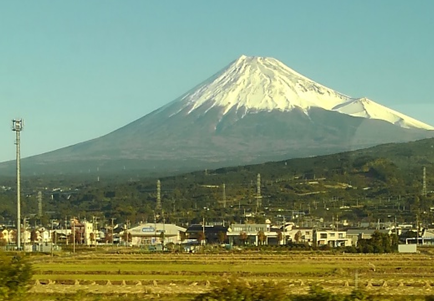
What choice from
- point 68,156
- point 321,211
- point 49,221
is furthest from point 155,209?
point 68,156

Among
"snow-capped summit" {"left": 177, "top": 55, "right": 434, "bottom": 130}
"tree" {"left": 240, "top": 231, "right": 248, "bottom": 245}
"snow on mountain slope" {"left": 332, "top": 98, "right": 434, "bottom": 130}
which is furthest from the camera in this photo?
"snow on mountain slope" {"left": 332, "top": 98, "right": 434, "bottom": 130}

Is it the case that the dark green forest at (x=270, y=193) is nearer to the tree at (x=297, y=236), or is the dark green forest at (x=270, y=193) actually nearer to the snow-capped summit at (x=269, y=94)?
the tree at (x=297, y=236)

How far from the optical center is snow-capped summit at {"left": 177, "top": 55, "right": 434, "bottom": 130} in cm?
13275

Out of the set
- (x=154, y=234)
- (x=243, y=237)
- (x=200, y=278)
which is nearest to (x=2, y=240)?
(x=154, y=234)

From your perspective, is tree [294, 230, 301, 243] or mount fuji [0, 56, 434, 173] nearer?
tree [294, 230, 301, 243]

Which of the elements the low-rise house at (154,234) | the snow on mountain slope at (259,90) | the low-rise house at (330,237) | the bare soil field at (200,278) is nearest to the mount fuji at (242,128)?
the snow on mountain slope at (259,90)

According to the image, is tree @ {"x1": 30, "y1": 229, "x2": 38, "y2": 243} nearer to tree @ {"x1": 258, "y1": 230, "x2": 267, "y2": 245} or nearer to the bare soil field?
tree @ {"x1": 258, "y1": 230, "x2": 267, "y2": 245}

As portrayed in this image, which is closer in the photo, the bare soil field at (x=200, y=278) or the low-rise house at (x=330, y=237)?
the bare soil field at (x=200, y=278)

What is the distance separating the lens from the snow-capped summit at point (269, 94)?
13275 cm

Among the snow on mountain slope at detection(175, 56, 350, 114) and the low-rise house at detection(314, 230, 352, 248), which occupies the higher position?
the snow on mountain slope at detection(175, 56, 350, 114)

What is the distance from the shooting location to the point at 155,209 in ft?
240

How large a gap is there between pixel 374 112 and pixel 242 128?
34.2 m

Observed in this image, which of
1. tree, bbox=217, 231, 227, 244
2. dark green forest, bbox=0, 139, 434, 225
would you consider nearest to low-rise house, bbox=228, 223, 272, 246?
tree, bbox=217, 231, 227, 244

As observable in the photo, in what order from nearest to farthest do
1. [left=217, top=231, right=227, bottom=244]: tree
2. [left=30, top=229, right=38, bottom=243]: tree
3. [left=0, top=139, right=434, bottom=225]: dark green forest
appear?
[left=217, top=231, right=227, bottom=244]: tree
[left=30, top=229, right=38, bottom=243]: tree
[left=0, top=139, right=434, bottom=225]: dark green forest
